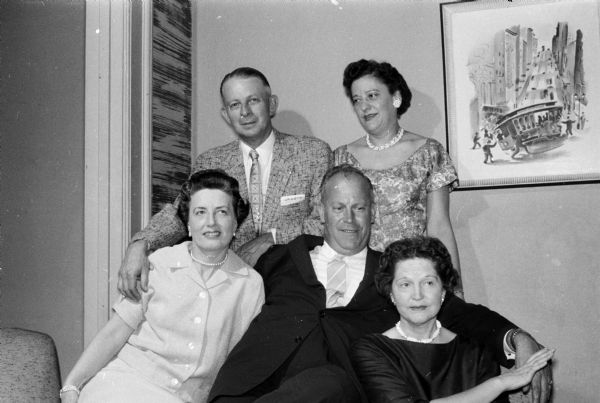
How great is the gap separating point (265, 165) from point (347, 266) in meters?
0.75

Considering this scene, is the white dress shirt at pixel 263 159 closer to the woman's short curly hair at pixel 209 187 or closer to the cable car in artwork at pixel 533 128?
the woman's short curly hair at pixel 209 187

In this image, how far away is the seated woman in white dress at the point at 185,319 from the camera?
6.74 feet

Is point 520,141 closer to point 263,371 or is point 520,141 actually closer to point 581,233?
point 581,233

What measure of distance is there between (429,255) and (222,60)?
225 centimetres

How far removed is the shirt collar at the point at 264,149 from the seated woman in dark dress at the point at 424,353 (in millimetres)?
964

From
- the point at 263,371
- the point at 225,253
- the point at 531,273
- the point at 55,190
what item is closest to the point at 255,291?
the point at 225,253

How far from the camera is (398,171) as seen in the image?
281 cm

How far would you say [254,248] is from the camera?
2.62 metres

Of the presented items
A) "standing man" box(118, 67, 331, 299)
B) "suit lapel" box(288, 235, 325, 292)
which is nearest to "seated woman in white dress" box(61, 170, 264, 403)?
"suit lapel" box(288, 235, 325, 292)

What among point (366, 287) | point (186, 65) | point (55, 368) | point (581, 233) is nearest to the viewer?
point (55, 368)

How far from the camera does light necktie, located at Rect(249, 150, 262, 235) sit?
285 cm

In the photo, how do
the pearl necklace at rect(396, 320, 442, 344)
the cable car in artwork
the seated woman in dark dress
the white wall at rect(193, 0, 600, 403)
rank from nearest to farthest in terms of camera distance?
1. the seated woman in dark dress
2. the pearl necklace at rect(396, 320, 442, 344)
3. the white wall at rect(193, 0, 600, 403)
4. the cable car in artwork

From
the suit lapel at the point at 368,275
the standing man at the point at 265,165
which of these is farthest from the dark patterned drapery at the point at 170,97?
the suit lapel at the point at 368,275

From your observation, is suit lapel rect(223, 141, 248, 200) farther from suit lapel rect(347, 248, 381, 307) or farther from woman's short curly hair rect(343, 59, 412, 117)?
suit lapel rect(347, 248, 381, 307)
